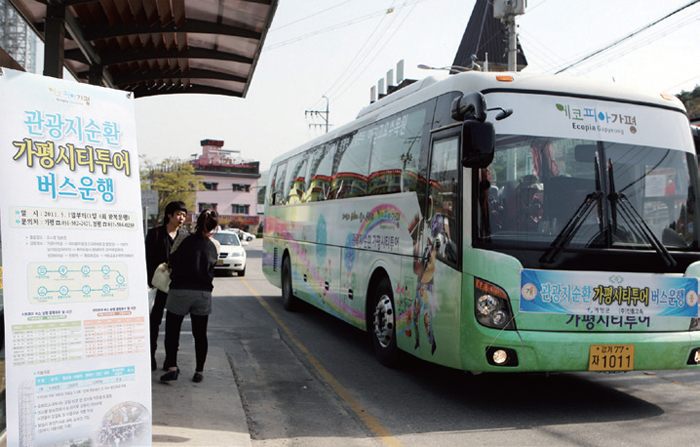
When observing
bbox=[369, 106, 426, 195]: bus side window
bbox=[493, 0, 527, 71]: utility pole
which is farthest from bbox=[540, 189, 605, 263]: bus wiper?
bbox=[493, 0, 527, 71]: utility pole

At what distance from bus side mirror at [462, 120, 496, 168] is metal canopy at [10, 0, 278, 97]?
271 cm

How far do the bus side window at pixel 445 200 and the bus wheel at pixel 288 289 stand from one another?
21.9 ft

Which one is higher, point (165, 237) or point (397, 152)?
point (397, 152)

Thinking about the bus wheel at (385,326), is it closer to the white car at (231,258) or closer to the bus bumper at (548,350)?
the bus bumper at (548,350)

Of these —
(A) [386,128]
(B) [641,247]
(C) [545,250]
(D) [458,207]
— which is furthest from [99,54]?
(B) [641,247]

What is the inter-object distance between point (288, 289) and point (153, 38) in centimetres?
614

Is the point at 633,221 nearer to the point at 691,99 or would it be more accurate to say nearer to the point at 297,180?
the point at 297,180

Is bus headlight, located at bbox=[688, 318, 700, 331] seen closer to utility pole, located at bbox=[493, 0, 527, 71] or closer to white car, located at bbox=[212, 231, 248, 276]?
utility pole, located at bbox=[493, 0, 527, 71]

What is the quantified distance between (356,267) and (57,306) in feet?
18.2

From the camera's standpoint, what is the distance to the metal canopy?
6961 mm

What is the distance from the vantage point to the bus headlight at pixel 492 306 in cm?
569

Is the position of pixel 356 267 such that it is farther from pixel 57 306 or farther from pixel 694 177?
pixel 57 306

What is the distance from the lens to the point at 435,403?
21.1ft

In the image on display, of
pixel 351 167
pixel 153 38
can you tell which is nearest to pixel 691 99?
pixel 351 167
